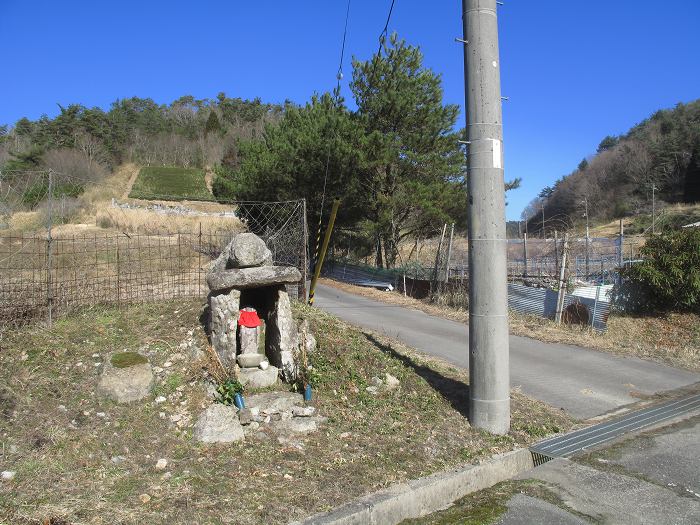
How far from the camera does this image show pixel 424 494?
149 inches

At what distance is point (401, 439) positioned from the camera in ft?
15.2

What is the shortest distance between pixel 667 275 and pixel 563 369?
16.4 feet

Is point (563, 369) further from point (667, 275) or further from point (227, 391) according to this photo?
point (227, 391)

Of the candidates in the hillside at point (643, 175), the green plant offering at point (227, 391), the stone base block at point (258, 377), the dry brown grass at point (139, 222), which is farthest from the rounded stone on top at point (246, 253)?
the hillside at point (643, 175)

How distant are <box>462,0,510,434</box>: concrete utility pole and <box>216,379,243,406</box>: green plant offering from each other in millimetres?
2339

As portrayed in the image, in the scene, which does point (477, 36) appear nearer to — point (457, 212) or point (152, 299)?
point (152, 299)

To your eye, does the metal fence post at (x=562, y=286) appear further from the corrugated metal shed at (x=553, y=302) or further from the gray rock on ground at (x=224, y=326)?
the gray rock on ground at (x=224, y=326)

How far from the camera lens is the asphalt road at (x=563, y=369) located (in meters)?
6.38

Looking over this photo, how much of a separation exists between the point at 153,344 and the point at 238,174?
18.1 meters

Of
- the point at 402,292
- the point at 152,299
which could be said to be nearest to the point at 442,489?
the point at 152,299

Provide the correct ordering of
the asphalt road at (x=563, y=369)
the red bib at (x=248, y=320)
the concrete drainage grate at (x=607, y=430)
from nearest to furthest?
the concrete drainage grate at (x=607, y=430)
the red bib at (x=248, y=320)
the asphalt road at (x=563, y=369)

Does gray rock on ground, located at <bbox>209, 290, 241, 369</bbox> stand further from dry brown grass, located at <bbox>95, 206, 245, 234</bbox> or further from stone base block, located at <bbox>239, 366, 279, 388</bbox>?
dry brown grass, located at <bbox>95, 206, 245, 234</bbox>

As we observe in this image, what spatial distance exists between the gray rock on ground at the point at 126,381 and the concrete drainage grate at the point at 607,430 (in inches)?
146

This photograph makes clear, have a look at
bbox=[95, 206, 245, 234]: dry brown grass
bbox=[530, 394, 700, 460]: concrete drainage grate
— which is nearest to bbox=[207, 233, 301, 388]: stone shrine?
bbox=[530, 394, 700, 460]: concrete drainage grate
